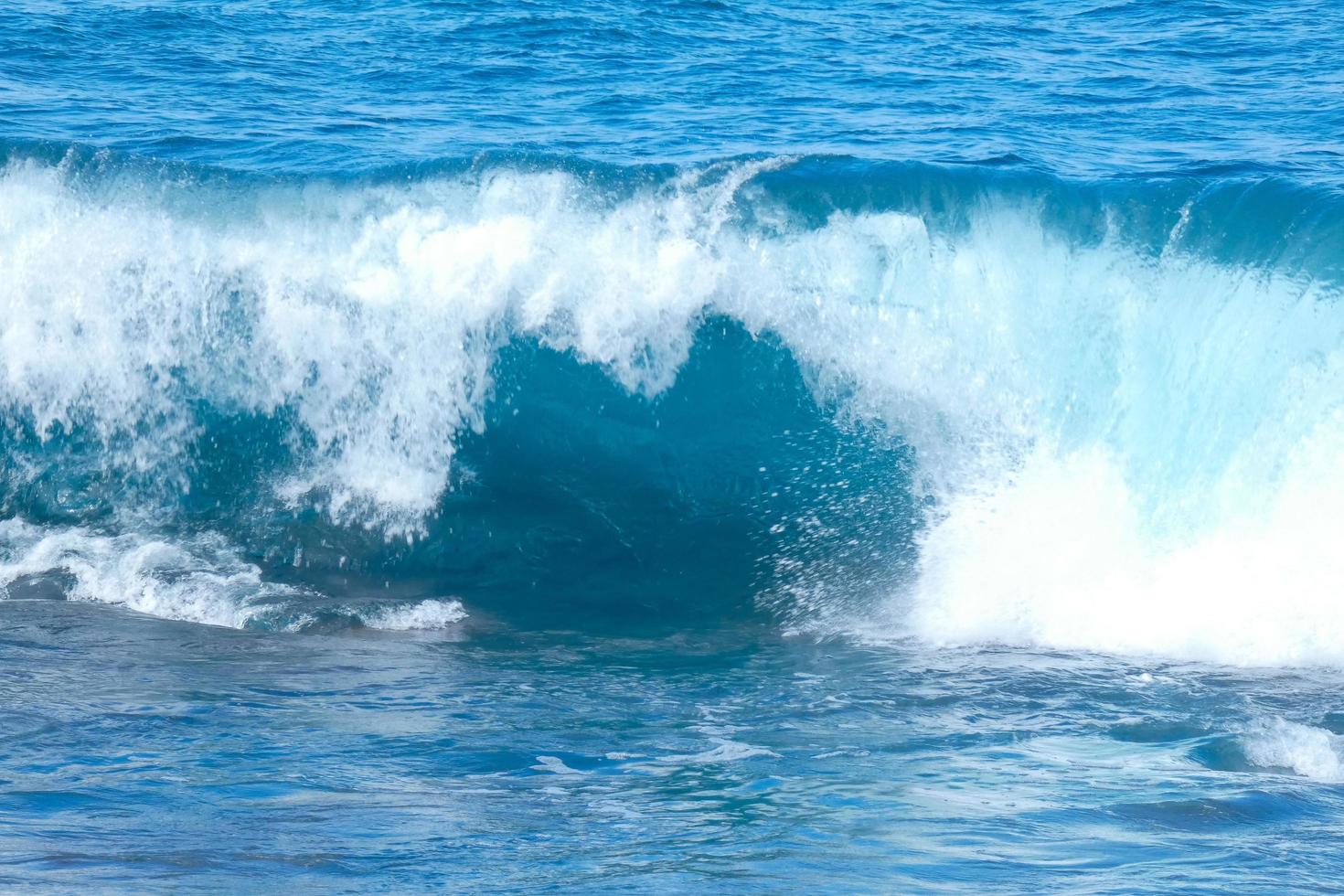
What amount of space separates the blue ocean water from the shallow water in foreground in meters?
0.05

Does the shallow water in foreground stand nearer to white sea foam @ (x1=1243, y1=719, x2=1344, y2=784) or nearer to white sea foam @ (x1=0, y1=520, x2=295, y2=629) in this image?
white sea foam @ (x1=1243, y1=719, x2=1344, y2=784)

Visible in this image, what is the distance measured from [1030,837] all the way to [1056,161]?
6084 mm

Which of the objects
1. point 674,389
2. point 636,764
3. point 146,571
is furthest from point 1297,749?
point 146,571

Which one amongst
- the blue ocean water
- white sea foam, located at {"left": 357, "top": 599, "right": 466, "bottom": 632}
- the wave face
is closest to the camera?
the blue ocean water

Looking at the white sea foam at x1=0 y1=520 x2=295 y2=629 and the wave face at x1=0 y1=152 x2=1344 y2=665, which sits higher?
the wave face at x1=0 y1=152 x2=1344 y2=665

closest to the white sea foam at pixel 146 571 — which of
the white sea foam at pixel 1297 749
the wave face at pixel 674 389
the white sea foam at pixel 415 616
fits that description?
the wave face at pixel 674 389

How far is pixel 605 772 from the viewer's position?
564cm

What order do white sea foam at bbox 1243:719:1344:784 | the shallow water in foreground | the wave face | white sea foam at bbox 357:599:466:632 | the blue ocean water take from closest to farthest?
the shallow water in foreground, white sea foam at bbox 1243:719:1344:784, the blue ocean water, white sea foam at bbox 357:599:466:632, the wave face

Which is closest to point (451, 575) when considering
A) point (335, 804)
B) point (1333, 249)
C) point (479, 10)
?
point (335, 804)

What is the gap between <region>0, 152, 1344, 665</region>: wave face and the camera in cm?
812

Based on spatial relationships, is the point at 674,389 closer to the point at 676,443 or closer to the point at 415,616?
the point at 676,443

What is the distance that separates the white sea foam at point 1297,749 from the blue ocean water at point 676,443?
1.1 inches

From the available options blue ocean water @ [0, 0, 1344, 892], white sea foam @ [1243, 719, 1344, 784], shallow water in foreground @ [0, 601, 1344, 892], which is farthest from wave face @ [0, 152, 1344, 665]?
white sea foam @ [1243, 719, 1344, 784]

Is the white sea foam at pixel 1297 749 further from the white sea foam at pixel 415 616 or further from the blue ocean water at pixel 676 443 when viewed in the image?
the white sea foam at pixel 415 616
